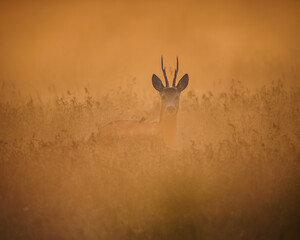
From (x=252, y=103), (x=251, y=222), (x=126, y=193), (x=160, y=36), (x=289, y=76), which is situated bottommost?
(x=251, y=222)

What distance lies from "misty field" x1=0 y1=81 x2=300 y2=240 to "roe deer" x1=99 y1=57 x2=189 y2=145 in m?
0.91

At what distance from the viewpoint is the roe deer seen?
19.7ft

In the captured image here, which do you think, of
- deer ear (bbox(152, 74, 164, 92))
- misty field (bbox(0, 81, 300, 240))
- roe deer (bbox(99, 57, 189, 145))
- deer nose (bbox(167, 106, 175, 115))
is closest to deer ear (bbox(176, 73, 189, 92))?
roe deer (bbox(99, 57, 189, 145))

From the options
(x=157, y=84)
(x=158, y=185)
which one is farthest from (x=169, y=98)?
(x=158, y=185)

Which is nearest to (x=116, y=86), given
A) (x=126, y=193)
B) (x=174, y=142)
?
(x=174, y=142)

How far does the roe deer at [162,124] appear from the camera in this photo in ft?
19.7

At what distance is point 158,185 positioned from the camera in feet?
12.6

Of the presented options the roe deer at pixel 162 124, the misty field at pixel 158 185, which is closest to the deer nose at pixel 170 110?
the roe deer at pixel 162 124

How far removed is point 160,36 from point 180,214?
5.40m

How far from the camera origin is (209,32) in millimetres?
8242

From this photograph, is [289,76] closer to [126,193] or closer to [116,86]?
[116,86]

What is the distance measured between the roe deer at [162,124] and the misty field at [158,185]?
908mm

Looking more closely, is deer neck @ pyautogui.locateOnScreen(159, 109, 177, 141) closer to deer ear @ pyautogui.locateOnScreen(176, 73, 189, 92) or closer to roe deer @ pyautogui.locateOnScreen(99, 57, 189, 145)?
roe deer @ pyautogui.locateOnScreen(99, 57, 189, 145)

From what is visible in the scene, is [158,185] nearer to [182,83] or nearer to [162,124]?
[162,124]
